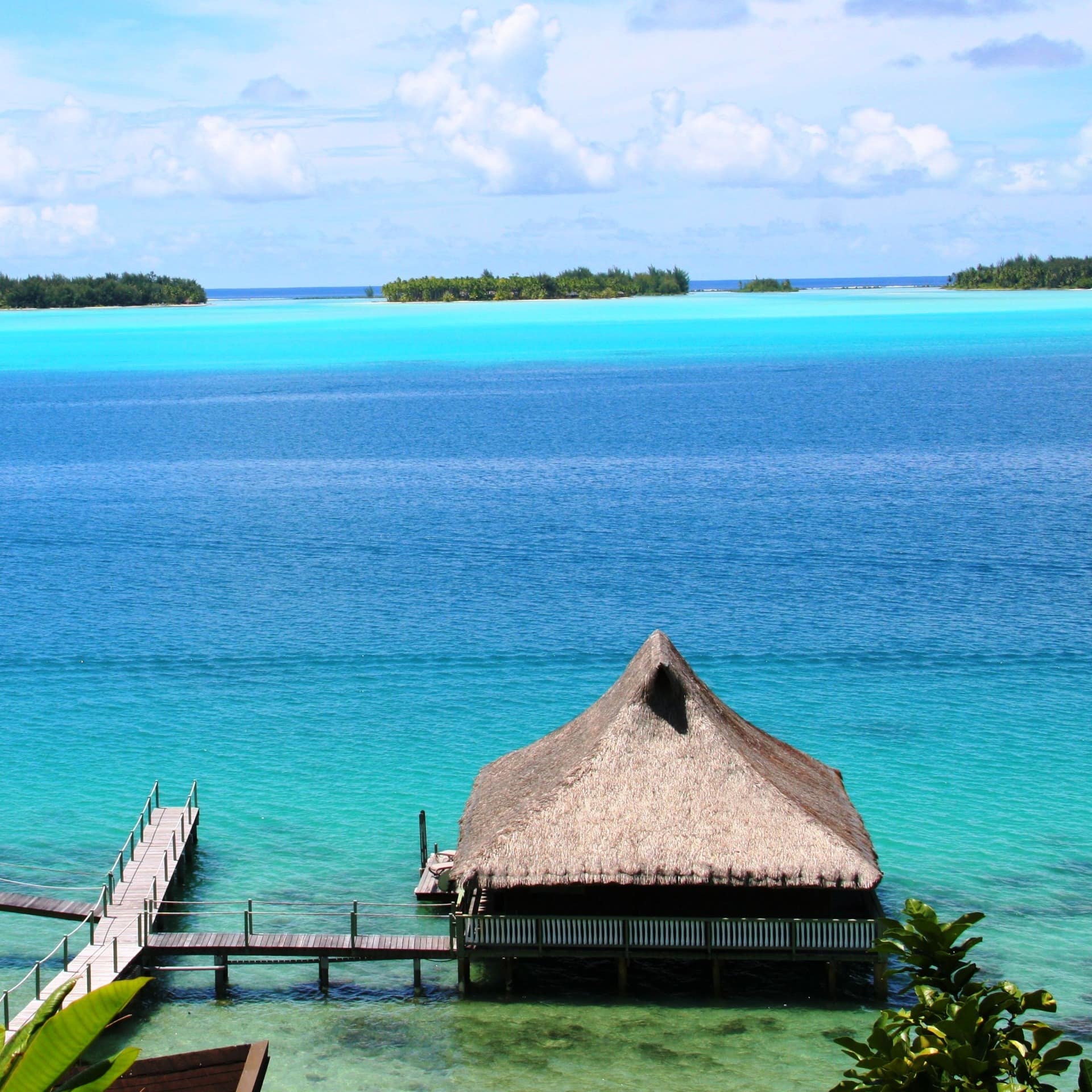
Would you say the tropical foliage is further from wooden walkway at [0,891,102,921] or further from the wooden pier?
wooden walkway at [0,891,102,921]

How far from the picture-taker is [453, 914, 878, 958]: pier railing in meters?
20.2

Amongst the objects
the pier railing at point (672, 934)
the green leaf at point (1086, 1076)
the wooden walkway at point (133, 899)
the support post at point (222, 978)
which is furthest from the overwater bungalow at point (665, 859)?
the green leaf at point (1086, 1076)

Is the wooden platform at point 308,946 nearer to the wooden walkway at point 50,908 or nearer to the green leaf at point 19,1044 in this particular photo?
the wooden walkway at point 50,908

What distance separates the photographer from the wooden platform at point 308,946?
2058 cm

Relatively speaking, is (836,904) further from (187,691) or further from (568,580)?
(568,580)

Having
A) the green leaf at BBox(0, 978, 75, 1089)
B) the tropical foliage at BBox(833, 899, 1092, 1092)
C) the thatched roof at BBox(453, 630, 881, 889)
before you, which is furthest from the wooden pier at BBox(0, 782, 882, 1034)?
the green leaf at BBox(0, 978, 75, 1089)

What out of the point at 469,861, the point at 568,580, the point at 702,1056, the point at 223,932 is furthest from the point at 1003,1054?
the point at 568,580

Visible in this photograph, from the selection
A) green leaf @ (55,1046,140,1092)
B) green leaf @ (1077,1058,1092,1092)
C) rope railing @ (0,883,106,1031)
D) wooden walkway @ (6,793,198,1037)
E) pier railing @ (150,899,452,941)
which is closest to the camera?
green leaf @ (1077,1058,1092,1092)

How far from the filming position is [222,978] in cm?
2080

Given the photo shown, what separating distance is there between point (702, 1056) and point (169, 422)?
292ft

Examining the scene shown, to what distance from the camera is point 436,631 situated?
135ft

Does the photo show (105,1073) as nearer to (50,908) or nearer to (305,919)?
(50,908)

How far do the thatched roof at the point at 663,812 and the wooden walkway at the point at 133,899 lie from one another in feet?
15.7

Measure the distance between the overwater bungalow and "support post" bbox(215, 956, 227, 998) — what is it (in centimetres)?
344
